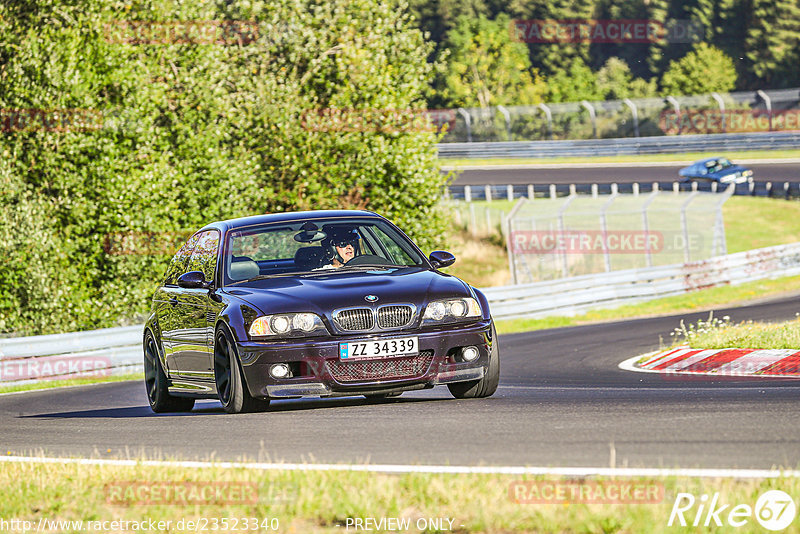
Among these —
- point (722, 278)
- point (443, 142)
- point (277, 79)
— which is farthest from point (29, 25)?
point (443, 142)

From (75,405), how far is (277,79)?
803 inches

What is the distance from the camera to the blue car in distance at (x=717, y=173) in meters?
49.8

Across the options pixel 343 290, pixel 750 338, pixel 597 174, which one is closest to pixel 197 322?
pixel 343 290

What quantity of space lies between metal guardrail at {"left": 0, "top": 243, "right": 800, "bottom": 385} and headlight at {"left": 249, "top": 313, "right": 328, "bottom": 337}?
34.7 ft

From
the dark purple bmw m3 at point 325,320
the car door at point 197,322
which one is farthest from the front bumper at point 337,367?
the car door at point 197,322

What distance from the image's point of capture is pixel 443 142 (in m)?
72.6

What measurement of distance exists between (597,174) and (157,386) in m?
47.2

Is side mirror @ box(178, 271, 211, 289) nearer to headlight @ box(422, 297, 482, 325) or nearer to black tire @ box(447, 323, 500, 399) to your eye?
headlight @ box(422, 297, 482, 325)

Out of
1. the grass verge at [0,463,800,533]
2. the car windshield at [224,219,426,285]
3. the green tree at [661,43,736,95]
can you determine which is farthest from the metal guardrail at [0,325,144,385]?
the green tree at [661,43,736,95]

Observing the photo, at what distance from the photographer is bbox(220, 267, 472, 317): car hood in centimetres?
826

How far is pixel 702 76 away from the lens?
279 feet

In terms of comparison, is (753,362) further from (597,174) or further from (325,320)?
(597,174)

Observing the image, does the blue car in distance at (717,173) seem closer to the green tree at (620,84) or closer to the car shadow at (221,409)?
the green tree at (620,84)

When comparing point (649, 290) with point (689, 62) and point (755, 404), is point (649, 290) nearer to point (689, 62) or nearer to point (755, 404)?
point (755, 404)
